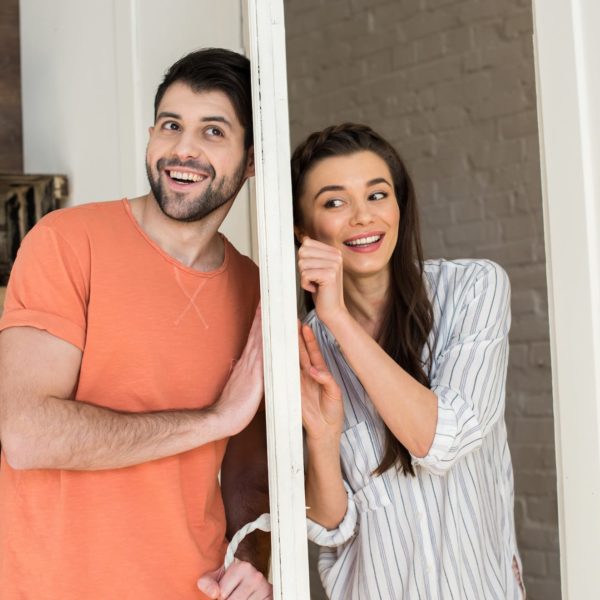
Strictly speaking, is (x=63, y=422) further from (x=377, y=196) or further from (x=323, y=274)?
(x=377, y=196)

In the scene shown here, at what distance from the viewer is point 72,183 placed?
7.94 feet

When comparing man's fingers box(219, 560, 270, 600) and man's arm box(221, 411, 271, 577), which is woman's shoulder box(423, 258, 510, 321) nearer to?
man's arm box(221, 411, 271, 577)

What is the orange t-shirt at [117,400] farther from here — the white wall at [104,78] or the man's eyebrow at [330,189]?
the white wall at [104,78]

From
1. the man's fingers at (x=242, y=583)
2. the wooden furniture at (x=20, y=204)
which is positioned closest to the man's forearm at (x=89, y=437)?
the man's fingers at (x=242, y=583)

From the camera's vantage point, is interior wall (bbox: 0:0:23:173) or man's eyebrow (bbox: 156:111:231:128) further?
interior wall (bbox: 0:0:23:173)

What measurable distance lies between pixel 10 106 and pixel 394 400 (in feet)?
4.63

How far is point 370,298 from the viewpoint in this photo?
196 centimetres

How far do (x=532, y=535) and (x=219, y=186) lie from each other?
205 cm

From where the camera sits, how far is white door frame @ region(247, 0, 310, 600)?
1473 mm

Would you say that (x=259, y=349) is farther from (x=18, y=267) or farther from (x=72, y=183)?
(x=72, y=183)

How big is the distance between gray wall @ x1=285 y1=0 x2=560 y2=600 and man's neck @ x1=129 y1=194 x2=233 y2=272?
1.77m

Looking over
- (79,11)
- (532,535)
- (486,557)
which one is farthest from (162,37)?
(532,535)

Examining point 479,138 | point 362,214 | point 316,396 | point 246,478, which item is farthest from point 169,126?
point 479,138

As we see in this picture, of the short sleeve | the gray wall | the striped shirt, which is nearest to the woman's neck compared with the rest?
the striped shirt
